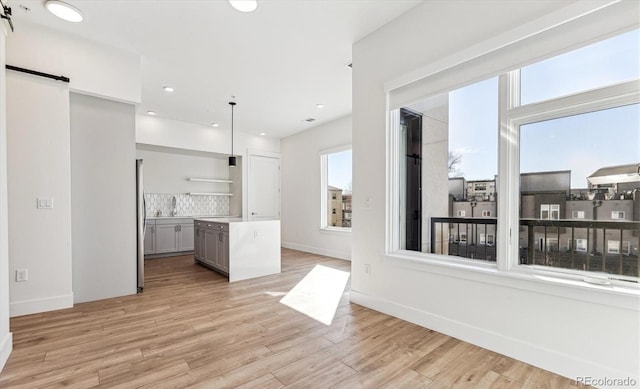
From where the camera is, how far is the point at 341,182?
6.48m

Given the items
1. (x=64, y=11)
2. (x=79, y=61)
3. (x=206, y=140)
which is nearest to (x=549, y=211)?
(x=64, y=11)

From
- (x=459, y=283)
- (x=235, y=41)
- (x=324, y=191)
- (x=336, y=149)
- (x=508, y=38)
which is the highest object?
(x=235, y=41)

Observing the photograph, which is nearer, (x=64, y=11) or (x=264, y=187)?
(x=64, y=11)

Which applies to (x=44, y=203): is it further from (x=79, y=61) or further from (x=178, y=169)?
(x=178, y=169)

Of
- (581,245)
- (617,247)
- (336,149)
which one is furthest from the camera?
(336,149)

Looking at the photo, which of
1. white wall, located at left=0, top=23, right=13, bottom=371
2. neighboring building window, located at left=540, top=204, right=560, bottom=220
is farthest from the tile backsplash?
neighboring building window, located at left=540, top=204, right=560, bottom=220

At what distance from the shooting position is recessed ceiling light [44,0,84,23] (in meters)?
2.67

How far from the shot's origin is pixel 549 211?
7.08ft

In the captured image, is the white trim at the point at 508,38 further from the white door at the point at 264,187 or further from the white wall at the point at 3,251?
the white door at the point at 264,187

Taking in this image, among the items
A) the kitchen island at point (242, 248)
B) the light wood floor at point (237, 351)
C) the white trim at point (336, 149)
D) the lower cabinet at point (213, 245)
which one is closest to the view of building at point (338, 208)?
the white trim at point (336, 149)

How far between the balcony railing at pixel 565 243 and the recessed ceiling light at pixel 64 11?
4184 millimetres

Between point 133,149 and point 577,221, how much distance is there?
15.0 ft

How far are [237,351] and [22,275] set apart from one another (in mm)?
2517

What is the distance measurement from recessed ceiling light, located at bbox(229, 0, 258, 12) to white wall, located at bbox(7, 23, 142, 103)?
5.84 feet
